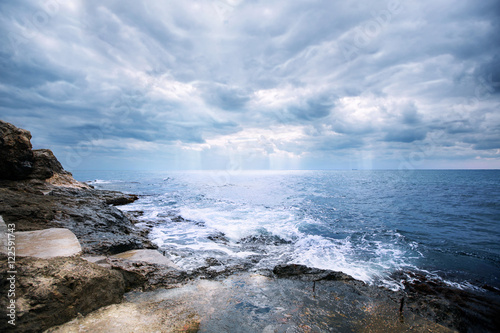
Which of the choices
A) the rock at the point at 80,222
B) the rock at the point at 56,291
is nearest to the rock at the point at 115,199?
the rock at the point at 80,222

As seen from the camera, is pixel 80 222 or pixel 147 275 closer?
pixel 147 275

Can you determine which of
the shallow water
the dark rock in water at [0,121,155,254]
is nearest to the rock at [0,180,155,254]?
the dark rock in water at [0,121,155,254]

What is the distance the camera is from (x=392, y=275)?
8.09 m

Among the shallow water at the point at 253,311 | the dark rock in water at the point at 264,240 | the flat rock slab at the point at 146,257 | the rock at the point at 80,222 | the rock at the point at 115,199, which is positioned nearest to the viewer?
the shallow water at the point at 253,311

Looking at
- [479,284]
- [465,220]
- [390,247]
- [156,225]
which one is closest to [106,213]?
[156,225]

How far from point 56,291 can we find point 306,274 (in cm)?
653

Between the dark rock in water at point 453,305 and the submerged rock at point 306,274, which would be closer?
the dark rock in water at point 453,305

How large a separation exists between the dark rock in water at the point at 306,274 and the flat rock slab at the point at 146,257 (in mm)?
3560

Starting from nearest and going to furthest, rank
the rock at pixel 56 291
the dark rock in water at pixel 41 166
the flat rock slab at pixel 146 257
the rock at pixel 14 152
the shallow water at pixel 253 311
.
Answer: the rock at pixel 56 291 < the shallow water at pixel 253 311 < the flat rock slab at pixel 146 257 < the rock at pixel 14 152 < the dark rock in water at pixel 41 166

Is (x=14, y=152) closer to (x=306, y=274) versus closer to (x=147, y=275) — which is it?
(x=147, y=275)

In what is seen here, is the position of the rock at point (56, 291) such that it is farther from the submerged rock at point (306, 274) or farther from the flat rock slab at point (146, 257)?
the submerged rock at point (306, 274)

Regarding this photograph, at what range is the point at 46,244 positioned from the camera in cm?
576

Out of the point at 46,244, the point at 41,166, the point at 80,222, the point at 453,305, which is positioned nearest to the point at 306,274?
the point at 453,305

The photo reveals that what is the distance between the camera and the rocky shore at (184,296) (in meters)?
3.77
